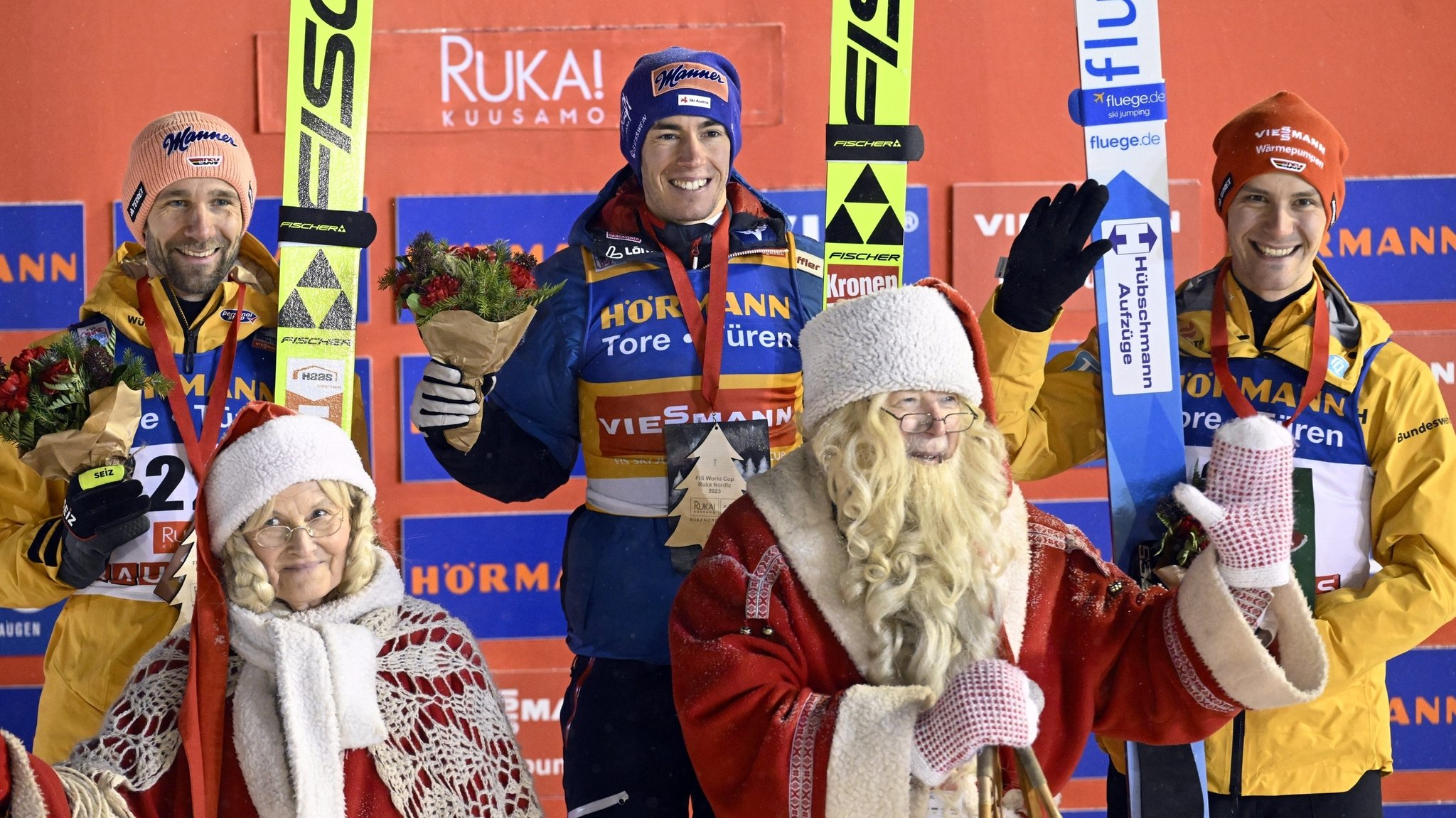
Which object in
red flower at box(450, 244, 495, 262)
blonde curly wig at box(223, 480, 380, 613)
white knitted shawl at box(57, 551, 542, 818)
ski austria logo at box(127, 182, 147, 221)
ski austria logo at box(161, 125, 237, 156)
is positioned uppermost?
ski austria logo at box(161, 125, 237, 156)

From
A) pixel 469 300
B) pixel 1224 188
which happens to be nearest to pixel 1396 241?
pixel 1224 188

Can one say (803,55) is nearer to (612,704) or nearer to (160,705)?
(612,704)

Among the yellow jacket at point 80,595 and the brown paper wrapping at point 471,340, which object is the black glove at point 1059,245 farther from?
the yellow jacket at point 80,595

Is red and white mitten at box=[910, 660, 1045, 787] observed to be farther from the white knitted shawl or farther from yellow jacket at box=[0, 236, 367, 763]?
yellow jacket at box=[0, 236, 367, 763]

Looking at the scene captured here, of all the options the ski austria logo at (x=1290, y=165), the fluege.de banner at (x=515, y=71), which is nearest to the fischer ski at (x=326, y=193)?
the fluege.de banner at (x=515, y=71)

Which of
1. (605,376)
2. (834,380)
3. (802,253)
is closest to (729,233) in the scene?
(802,253)

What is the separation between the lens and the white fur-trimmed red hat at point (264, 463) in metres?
2.35

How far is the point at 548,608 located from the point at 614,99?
158 centimetres

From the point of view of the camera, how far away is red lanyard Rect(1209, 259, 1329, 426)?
2.94 metres

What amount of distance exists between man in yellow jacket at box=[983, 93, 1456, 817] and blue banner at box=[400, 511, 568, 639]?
1.82 metres

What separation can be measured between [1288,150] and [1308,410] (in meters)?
0.55

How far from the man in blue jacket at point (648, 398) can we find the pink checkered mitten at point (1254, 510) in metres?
1.07

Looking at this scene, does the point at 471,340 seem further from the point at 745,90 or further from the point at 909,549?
the point at 745,90

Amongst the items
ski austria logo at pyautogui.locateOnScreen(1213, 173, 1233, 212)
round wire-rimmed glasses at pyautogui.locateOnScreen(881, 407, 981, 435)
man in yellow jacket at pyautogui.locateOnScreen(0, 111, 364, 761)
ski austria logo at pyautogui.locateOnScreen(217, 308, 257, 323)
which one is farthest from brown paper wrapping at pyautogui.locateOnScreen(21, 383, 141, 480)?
ski austria logo at pyautogui.locateOnScreen(1213, 173, 1233, 212)
